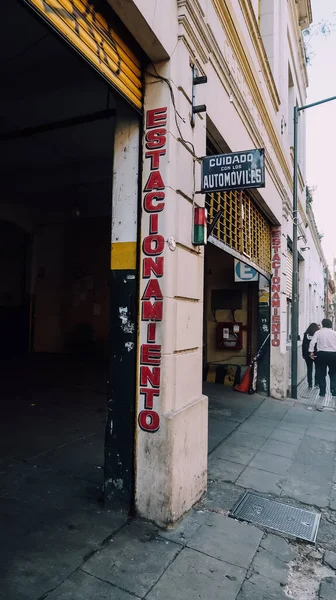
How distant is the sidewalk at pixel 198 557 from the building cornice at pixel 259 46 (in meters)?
7.02

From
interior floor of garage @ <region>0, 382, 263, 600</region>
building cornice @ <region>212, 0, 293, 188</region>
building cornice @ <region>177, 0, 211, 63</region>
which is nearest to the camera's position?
interior floor of garage @ <region>0, 382, 263, 600</region>

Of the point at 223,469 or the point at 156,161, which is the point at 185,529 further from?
the point at 156,161

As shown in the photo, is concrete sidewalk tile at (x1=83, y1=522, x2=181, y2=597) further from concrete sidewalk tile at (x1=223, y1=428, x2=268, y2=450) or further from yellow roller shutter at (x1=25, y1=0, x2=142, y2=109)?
yellow roller shutter at (x1=25, y1=0, x2=142, y2=109)

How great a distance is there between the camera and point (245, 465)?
4.71m

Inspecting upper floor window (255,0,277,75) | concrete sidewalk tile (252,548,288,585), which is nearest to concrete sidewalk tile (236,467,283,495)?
concrete sidewalk tile (252,548,288,585)

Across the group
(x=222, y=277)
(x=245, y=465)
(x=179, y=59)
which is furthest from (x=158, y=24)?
(x=222, y=277)

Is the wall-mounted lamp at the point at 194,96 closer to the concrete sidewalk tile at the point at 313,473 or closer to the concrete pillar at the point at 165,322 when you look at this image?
the concrete pillar at the point at 165,322

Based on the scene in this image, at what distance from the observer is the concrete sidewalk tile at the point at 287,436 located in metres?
5.76

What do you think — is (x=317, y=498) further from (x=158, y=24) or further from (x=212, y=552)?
A: (x=158, y=24)

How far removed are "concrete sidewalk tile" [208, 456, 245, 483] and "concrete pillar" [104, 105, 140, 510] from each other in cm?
142

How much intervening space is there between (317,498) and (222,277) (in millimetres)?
6665

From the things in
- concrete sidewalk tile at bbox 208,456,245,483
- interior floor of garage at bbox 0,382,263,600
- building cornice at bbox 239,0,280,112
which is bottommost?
concrete sidewalk tile at bbox 208,456,245,483

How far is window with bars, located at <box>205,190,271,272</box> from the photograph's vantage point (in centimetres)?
507

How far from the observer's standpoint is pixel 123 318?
11.1 feet
